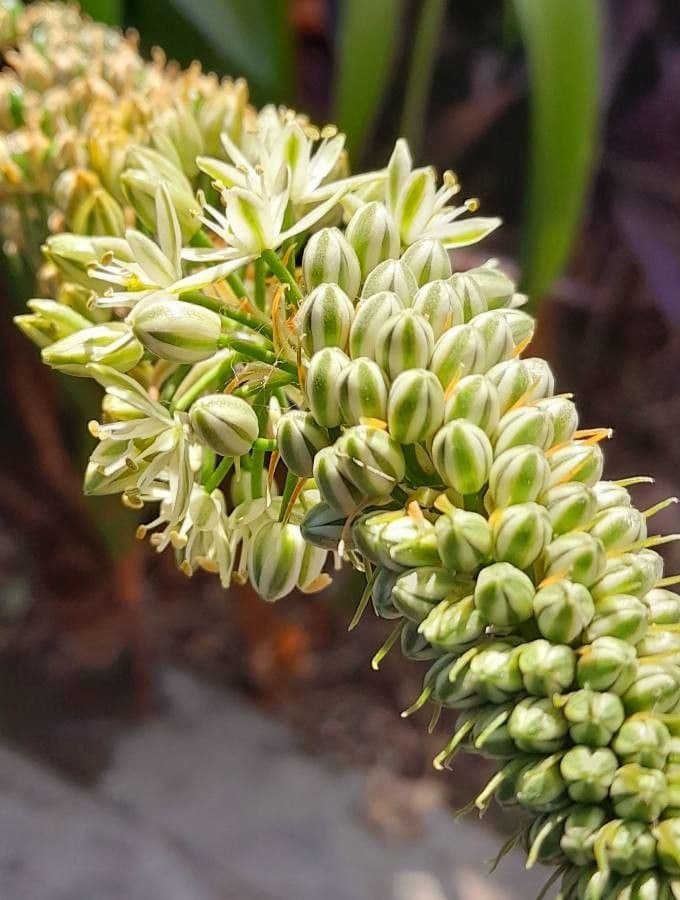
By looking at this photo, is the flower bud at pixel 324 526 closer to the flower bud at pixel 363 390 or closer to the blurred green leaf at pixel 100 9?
the flower bud at pixel 363 390

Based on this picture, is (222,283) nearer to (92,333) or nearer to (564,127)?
(92,333)

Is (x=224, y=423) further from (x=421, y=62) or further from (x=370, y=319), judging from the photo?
(x=421, y=62)

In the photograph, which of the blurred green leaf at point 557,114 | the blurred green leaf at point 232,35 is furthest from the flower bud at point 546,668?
the blurred green leaf at point 232,35

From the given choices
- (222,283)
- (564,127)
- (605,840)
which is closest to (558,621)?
(605,840)

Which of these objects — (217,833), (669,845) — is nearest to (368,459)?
(669,845)

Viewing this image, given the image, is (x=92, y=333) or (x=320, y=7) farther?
(x=320, y=7)

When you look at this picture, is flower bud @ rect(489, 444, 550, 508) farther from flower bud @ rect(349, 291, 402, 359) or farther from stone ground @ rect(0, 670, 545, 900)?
stone ground @ rect(0, 670, 545, 900)

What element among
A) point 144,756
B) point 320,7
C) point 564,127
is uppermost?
point 320,7

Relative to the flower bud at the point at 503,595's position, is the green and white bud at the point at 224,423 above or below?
above
